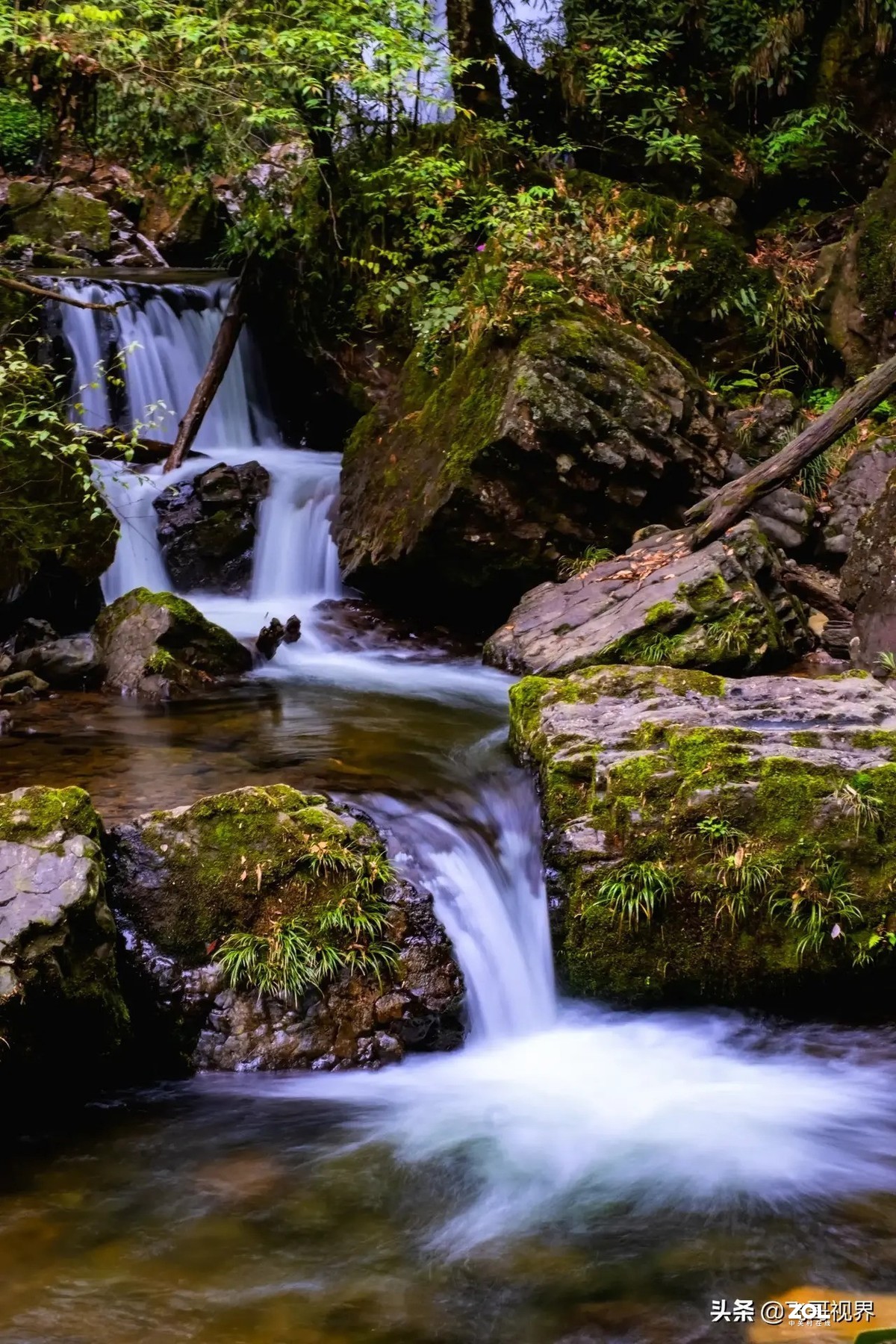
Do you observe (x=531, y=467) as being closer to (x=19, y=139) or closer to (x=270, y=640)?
(x=270, y=640)

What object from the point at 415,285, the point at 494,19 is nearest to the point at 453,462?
the point at 415,285

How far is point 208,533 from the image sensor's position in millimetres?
10227

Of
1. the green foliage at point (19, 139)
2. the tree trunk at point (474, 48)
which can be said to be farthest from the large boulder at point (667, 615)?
the green foliage at point (19, 139)

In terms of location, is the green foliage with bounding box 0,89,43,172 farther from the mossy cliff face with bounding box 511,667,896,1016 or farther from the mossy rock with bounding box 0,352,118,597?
the mossy cliff face with bounding box 511,667,896,1016

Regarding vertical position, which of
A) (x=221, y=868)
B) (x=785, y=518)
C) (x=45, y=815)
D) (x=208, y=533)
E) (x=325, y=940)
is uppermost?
(x=208, y=533)

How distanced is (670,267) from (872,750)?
23.9 ft

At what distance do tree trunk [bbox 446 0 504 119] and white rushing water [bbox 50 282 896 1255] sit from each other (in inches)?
394

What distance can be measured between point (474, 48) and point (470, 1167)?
43.9 ft

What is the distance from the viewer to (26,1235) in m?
3.21

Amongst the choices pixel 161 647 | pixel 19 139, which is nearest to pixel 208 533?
pixel 161 647

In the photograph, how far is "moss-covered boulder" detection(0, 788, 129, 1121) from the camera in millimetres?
3797

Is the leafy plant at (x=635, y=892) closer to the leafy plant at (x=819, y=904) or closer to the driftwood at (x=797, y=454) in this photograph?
the leafy plant at (x=819, y=904)

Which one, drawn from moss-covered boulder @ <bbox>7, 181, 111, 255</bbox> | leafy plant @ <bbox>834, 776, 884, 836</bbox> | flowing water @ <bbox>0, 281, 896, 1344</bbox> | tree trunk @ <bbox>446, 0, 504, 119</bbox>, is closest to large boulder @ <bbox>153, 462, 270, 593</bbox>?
flowing water @ <bbox>0, 281, 896, 1344</bbox>

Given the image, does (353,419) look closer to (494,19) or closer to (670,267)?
(670,267)
